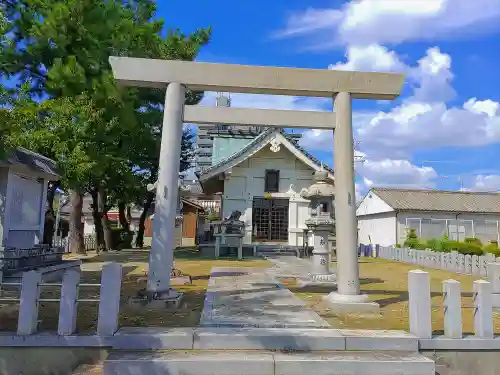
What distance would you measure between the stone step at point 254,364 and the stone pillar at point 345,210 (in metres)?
2.59

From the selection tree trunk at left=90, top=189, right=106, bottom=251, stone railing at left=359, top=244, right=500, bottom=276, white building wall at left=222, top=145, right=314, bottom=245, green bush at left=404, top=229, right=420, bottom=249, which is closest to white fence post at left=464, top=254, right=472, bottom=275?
stone railing at left=359, top=244, right=500, bottom=276

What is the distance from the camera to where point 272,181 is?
23453 millimetres

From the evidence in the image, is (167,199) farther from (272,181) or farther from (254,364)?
(272,181)

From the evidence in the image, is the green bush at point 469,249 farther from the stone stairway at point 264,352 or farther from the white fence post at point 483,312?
the stone stairway at point 264,352

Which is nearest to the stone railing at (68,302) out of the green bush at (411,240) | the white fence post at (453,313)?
the white fence post at (453,313)

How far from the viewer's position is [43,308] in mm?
7328

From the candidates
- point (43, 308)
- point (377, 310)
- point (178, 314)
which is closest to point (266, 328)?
point (178, 314)

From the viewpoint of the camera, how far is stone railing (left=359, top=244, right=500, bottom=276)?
15380 millimetres

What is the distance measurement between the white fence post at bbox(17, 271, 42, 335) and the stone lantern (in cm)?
720

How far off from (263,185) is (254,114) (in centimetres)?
1489

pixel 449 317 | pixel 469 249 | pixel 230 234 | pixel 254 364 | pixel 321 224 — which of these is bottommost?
pixel 254 364

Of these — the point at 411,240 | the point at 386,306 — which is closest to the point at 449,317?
the point at 386,306

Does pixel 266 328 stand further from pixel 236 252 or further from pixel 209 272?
pixel 236 252

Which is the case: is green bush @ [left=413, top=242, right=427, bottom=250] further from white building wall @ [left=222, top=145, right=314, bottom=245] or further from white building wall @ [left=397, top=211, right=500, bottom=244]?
white building wall @ [left=222, top=145, right=314, bottom=245]
